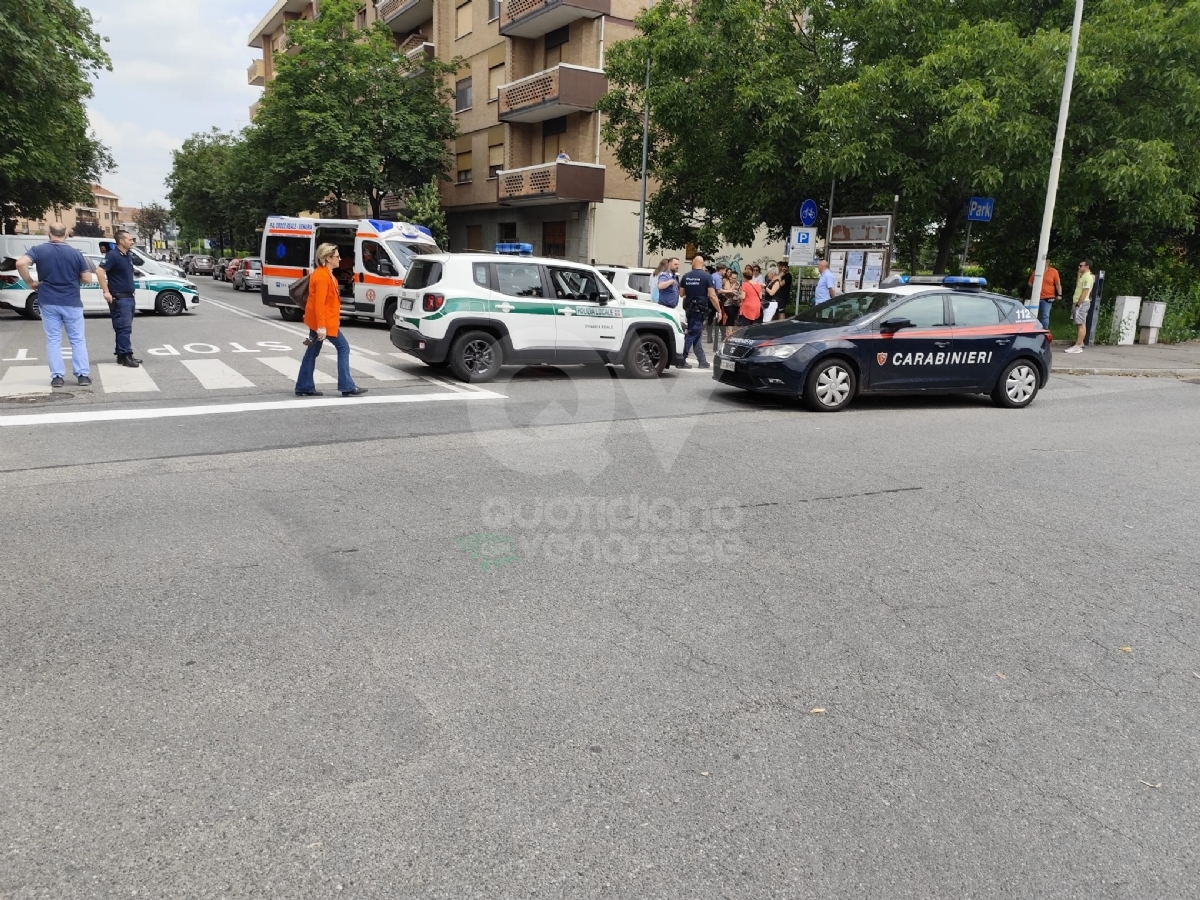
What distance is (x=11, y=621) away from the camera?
3982 mm

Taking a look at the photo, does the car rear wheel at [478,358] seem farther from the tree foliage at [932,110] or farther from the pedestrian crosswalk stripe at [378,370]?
the tree foliage at [932,110]

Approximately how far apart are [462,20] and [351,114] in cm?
700

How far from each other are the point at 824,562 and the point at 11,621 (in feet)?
13.8

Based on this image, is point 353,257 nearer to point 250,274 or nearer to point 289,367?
point 289,367

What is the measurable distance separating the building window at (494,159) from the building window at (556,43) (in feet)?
12.3

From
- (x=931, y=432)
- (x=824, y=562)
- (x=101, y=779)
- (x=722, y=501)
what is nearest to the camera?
(x=101, y=779)

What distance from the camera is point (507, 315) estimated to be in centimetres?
1183

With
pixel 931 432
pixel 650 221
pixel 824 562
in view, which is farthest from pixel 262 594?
pixel 650 221

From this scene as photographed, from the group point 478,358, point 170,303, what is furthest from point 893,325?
point 170,303

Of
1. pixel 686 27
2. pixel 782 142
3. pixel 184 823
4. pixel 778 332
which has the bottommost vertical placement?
pixel 184 823

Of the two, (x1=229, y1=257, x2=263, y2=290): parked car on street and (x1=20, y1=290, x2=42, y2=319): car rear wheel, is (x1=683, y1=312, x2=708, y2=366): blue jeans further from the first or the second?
(x1=229, y1=257, x2=263, y2=290): parked car on street

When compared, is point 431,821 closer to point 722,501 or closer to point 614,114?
point 722,501

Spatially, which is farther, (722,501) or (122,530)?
(722,501)

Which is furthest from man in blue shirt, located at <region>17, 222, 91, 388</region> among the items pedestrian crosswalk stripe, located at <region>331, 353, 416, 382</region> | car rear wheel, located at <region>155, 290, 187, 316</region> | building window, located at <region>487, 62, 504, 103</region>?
building window, located at <region>487, 62, 504, 103</region>
